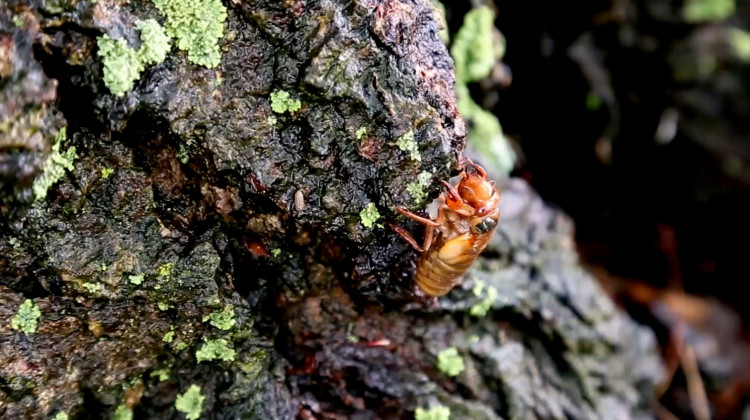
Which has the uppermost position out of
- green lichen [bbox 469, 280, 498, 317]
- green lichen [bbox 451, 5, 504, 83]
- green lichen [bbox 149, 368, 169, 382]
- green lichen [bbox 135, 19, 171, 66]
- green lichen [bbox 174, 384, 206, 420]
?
green lichen [bbox 451, 5, 504, 83]

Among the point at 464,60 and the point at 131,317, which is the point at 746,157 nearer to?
the point at 464,60

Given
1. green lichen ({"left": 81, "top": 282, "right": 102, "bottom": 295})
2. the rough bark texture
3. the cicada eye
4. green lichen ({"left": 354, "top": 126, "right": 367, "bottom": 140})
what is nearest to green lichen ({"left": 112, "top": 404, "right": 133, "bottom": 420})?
the rough bark texture

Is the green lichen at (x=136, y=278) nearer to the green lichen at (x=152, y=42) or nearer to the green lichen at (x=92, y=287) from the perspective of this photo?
the green lichen at (x=92, y=287)

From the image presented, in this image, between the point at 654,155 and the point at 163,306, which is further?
the point at 654,155

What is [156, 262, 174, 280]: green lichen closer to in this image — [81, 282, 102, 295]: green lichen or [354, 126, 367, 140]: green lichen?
[81, 282, 102, 295]: green lichen

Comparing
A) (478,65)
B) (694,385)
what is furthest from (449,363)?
(694,385)

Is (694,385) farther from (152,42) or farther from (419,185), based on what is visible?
(152,42)
